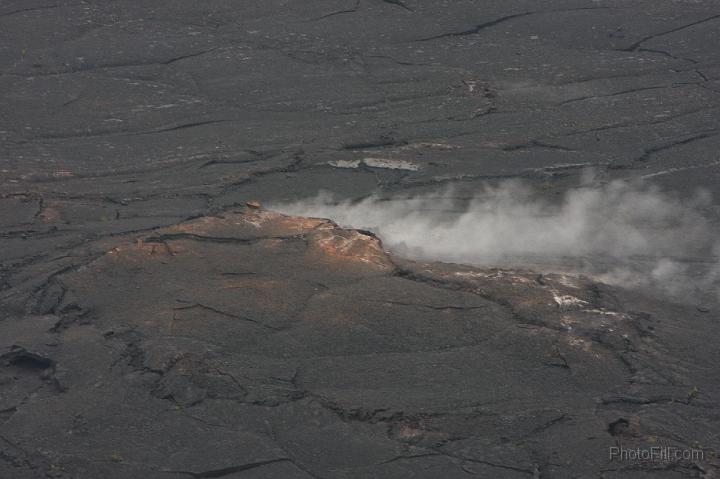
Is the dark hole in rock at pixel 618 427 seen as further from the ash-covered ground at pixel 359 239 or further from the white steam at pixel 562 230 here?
the white steam at pixel 562 230

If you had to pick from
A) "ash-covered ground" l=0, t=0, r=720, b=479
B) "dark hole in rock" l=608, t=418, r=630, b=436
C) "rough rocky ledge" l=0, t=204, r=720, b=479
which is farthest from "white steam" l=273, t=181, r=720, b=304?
"dark hole in rock" l=608, t=418, r=630, b=436

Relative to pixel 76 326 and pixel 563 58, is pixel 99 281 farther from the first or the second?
pixel 563 58

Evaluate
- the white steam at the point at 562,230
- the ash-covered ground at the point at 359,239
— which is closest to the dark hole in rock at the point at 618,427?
the ash-covered ground at the point at 359,239

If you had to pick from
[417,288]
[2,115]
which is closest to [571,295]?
[417,288]

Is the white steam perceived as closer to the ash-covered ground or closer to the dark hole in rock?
the ash-covered ground

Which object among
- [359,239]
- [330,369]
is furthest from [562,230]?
[330,369]

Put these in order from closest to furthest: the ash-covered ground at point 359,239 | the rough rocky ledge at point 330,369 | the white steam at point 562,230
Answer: the rough rocky ledge at point 330,369 < the ash-covered ground at point 359,239 < the white steam at point 562,230

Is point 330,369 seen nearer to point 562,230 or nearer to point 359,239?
point 359,239
